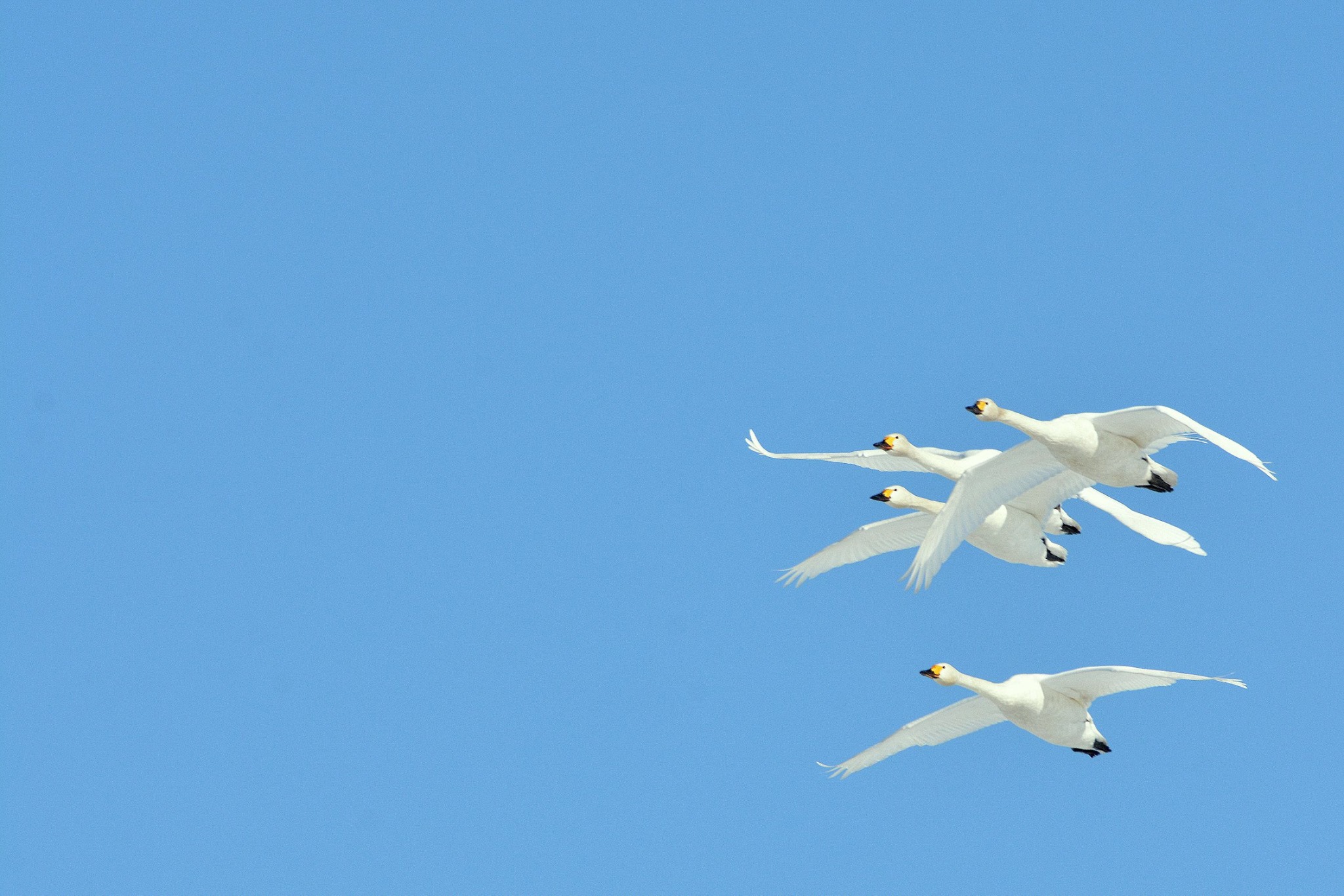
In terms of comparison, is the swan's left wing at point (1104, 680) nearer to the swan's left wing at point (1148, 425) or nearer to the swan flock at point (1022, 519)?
the swan flock at point (1022, 519)

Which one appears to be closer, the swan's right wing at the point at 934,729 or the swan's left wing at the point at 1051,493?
the swan's left wing at the point at 1051,493

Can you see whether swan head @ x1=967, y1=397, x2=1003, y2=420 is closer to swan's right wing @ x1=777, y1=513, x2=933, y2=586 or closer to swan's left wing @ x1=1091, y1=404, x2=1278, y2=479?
swan's left wing @ x1=1091, y1=404, x2=1278, y2=479

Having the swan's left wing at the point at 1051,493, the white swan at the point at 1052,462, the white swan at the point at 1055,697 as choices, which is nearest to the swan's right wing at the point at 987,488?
the white swan at the point at 1052,462

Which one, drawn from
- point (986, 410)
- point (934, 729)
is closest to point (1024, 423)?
point (986, 410)

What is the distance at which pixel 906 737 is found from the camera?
35.7 meters

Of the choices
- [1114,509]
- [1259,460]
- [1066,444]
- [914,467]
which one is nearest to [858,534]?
[914,467]

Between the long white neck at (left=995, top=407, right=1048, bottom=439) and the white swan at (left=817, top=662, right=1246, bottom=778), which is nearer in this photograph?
the long white neck at (left=995, top=407, right=1048, bottom=439)

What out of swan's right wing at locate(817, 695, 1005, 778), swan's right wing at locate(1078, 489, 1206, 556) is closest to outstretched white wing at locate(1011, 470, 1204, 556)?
swan's right wing at locate(1078, 489, 1206, 556)

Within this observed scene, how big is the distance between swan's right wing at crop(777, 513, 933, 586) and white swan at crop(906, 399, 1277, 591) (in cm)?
500

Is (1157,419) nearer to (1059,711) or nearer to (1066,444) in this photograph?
(1066,444)

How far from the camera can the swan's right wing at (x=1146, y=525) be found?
32.3 m

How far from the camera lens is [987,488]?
1259 inches

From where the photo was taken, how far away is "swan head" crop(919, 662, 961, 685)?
3406 centimetres

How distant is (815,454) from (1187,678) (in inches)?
301
